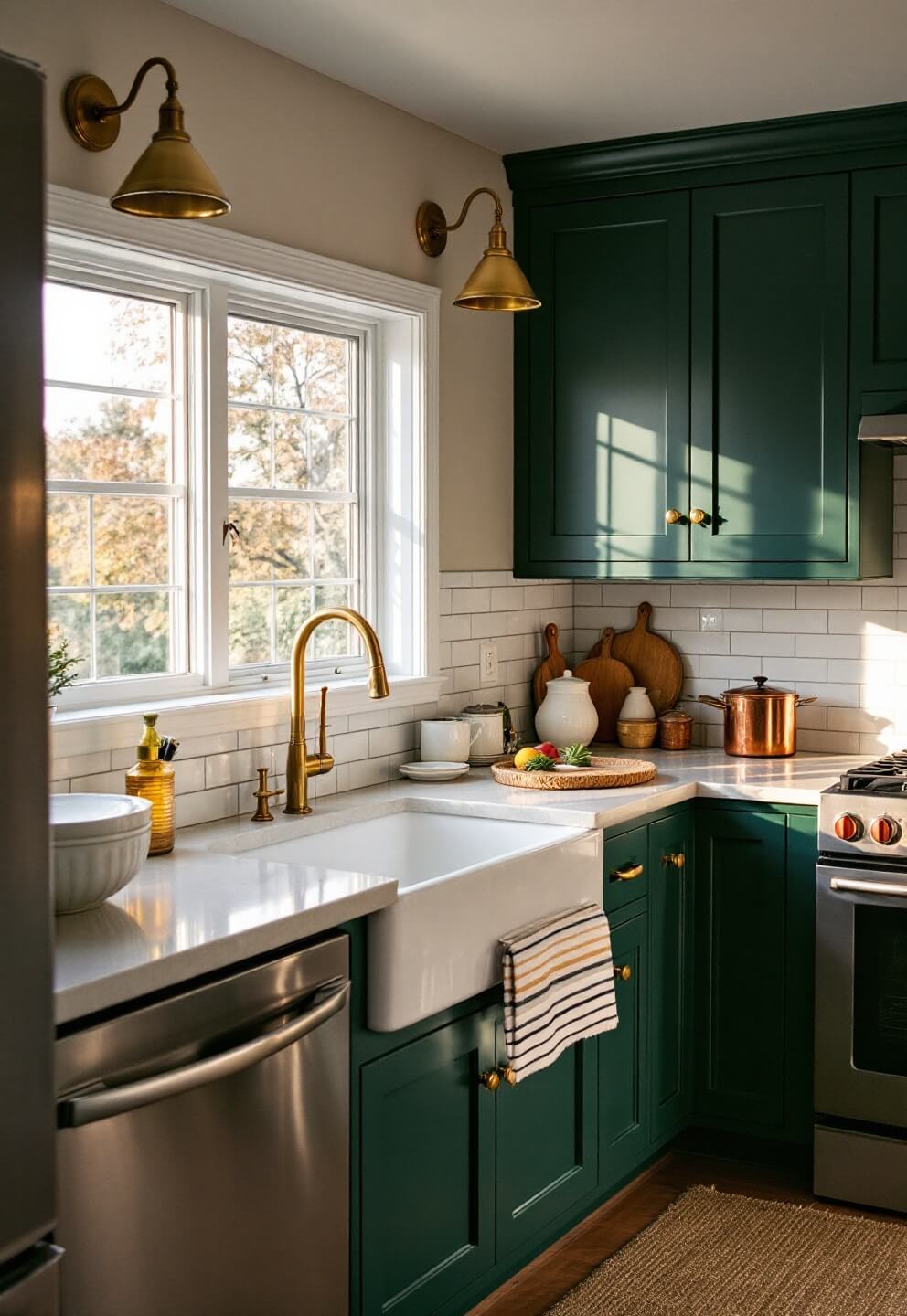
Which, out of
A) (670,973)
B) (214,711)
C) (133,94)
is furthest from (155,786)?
(670,973)

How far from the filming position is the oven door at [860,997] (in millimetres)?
3465

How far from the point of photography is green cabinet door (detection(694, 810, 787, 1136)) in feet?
12.2

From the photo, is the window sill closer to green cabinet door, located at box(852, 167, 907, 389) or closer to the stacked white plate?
the stacked white plate

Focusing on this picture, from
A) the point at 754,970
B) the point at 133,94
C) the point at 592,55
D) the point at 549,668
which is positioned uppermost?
the point at 592,55

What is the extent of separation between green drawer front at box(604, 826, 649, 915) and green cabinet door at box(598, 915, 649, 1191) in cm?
7

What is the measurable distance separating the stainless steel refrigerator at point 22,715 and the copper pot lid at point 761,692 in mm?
2741

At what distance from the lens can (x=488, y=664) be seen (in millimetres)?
4227

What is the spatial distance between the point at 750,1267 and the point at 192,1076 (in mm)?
1748

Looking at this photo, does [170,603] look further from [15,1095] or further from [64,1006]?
[15,1095]

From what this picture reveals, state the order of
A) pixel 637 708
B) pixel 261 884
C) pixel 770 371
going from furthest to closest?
pixel 637 708
pixel 770 371
pixel 261 884

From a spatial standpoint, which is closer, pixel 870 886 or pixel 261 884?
pixel 261 884

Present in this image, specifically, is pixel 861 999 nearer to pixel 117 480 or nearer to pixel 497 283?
pixel 497 283

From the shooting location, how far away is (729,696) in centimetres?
416

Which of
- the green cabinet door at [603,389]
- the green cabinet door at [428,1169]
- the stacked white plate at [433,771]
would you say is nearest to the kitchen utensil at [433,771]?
the stacked white plate at [433,771]
